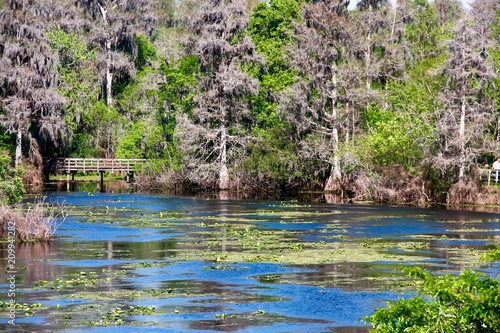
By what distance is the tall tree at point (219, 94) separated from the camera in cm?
6650

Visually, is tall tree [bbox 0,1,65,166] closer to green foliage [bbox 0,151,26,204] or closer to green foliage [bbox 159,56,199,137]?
green foliage [bbox 159,56,199,137]

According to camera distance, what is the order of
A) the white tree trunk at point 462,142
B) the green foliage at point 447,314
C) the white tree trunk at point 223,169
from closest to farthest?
the green foliage at point 447,314, the white tree trunk at point 462,142, the white tree trunk at point 223,169

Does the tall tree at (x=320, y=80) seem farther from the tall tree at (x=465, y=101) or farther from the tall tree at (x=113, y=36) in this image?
the tall tree at (x=113, y=36)

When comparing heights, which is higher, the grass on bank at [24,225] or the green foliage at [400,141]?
the green foliage at [400,141]

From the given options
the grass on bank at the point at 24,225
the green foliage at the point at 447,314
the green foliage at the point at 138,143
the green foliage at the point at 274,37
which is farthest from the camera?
the green foliage at the point at 138,143

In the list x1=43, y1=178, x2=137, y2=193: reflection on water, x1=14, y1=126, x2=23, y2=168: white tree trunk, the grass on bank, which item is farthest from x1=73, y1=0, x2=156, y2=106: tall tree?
the grass on bank

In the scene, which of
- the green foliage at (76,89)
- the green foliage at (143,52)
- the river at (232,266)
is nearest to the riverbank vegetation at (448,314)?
the river at (232,266)

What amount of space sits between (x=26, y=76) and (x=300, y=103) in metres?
19.2

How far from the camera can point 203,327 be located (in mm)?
21109

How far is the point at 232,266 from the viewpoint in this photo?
29.9m

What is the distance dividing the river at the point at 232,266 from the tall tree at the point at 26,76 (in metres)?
20.4

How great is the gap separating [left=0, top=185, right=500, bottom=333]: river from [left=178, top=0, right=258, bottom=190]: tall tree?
16680 mm

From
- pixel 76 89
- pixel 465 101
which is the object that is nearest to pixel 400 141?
pixel 465 101

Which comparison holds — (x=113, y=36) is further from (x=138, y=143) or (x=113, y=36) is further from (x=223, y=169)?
(x=223, y=169)
